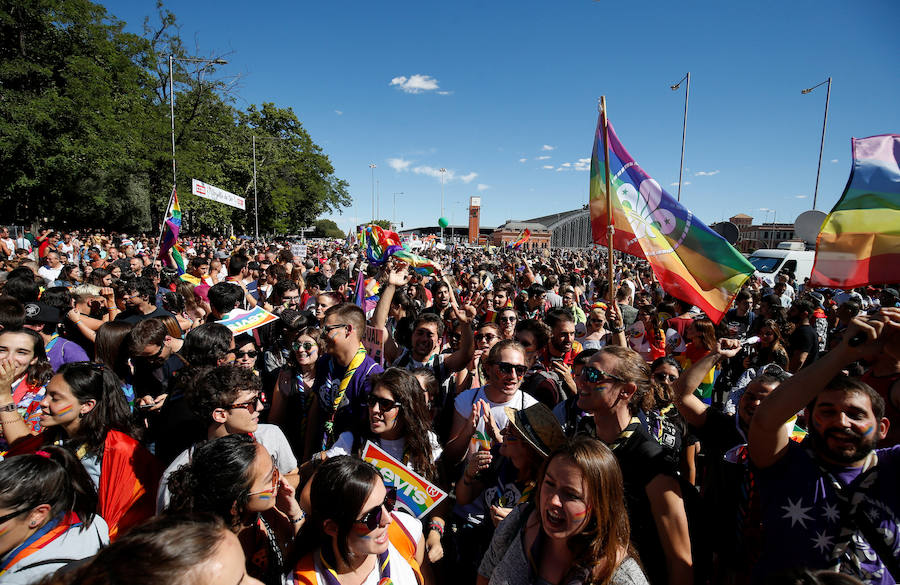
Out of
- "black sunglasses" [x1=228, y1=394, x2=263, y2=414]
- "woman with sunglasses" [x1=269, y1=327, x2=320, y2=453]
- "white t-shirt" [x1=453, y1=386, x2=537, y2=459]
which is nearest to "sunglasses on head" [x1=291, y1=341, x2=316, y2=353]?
"woman with sunglasses" [x1=269, y1=327, x2=320, y2=453]

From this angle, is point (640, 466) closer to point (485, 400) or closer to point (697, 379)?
point (697, 379)

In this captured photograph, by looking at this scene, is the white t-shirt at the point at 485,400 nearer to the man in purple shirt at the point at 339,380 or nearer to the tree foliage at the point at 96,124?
the man in purple shirt at the point at 339,380

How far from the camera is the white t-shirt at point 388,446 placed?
264 cm

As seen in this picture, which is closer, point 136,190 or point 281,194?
point 136,190

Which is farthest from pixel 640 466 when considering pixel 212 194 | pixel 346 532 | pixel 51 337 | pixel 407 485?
pixel 212 194

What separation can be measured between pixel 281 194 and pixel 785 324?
43.6 metres

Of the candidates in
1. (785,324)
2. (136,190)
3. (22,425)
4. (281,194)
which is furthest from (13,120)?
(785,324)

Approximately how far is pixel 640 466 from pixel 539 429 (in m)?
0.48

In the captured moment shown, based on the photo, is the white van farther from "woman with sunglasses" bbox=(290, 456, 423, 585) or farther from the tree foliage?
the tree foliage

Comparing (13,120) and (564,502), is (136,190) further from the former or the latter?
(564,502)

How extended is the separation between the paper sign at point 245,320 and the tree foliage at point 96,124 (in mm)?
24345

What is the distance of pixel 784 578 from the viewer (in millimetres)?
1170

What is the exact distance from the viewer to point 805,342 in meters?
5.37

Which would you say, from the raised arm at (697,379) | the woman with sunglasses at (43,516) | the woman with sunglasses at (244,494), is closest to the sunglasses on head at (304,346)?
the woman with sunglasses at (244,494)
